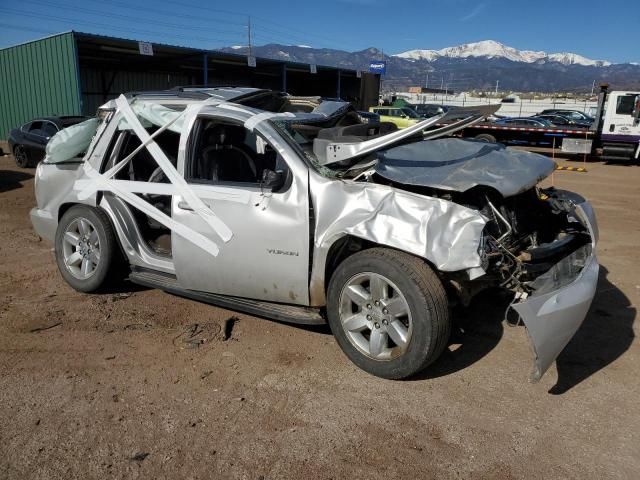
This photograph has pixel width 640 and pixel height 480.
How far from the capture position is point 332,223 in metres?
3.54

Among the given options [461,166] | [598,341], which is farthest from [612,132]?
[461,166]

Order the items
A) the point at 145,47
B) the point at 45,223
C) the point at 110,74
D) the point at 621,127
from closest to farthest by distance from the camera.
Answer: the point at 45,223 < the point at 621,127 < the point at 145,47 < the point at 110,74

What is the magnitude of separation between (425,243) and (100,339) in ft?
8.74

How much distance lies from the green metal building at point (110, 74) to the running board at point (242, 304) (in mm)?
18438

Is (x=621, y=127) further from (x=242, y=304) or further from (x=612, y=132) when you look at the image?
(x=242, y=304)

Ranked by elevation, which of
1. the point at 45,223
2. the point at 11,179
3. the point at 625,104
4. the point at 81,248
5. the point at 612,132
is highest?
the point at 625,104

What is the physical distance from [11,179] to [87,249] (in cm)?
949

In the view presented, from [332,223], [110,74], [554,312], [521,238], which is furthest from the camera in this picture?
[110,74]

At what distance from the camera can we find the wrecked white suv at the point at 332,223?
3.26 m

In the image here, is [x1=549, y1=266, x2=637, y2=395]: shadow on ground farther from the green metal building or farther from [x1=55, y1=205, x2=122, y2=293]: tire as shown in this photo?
the green metal building

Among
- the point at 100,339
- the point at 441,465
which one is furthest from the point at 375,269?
the point at 100,339

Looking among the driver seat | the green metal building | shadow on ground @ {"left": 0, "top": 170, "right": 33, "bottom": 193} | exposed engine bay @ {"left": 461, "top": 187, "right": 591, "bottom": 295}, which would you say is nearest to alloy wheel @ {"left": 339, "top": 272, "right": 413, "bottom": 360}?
exposed engine bay @ {"left": 461, "top": 187, "right": 591, "bottom": 295}

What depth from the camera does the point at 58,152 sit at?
17.0 ft

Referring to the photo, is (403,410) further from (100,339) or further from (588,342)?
(100,339)
